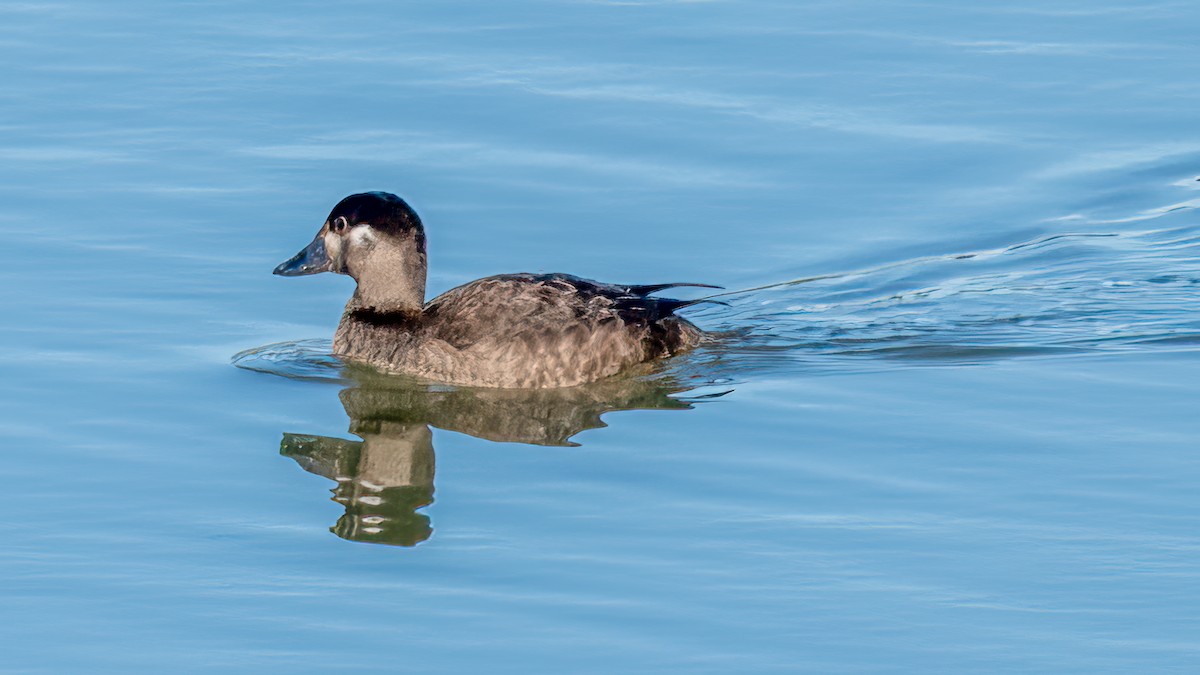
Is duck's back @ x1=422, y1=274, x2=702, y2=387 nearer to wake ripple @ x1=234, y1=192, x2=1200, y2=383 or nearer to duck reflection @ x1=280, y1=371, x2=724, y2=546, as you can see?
duck reflection @ x1=280, y1=371, x2=724, y2=546

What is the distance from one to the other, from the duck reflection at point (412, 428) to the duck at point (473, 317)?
0.40 feet

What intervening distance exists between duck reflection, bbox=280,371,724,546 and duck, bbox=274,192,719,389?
0.12m

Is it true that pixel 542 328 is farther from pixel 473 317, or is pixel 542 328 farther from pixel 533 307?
pixel 473 317

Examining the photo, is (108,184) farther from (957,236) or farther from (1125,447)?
(1125,447)

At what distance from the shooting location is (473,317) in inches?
411

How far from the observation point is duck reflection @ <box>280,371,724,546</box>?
845cm

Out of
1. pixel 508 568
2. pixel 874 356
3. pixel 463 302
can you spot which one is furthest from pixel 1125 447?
pixel 463 302

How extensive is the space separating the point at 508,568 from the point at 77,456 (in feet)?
8.19

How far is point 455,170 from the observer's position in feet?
42.9

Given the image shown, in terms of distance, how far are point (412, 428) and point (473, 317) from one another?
935 mm

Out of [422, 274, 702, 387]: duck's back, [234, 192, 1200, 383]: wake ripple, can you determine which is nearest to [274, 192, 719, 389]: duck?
[422, 274, 702, 387]: duck's back

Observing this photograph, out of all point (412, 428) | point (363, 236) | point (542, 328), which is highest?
point (363, 236)

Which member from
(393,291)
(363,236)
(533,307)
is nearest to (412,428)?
(533,307)

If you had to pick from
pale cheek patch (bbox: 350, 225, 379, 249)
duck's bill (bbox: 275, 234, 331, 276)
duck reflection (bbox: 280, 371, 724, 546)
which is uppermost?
pale cheek patch (bbox: 350, 225, 379, 249)
